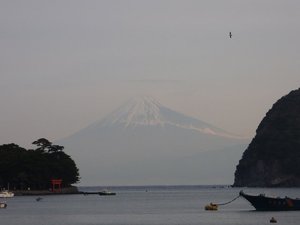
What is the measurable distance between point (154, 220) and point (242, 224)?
14.9m

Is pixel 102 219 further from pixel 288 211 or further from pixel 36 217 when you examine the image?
pixel 288 211

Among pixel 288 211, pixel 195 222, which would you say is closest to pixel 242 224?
pixel 195 222

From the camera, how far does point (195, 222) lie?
10350cm

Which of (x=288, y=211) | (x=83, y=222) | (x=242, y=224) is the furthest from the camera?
(x=288, y=211)

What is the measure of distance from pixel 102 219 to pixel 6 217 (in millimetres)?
15763

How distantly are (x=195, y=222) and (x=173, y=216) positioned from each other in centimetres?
1499

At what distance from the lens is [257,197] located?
118m

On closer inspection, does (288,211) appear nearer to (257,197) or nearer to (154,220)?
(257,197)

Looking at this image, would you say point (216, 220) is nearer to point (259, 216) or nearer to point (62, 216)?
point (259, 216)

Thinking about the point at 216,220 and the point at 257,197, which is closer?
the point at 216,220

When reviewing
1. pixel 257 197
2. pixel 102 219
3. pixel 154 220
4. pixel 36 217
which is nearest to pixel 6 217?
pixel 36 217

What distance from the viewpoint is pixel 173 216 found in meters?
118

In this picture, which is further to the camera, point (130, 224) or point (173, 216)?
point (173, 216)

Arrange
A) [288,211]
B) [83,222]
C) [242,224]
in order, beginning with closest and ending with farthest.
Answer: [242,224] → [83,222] → [288,211]
